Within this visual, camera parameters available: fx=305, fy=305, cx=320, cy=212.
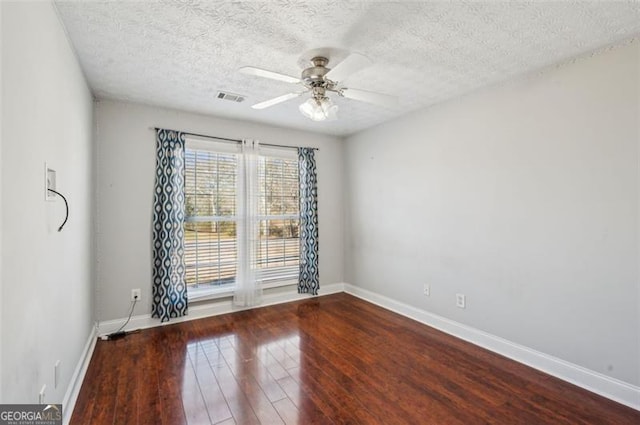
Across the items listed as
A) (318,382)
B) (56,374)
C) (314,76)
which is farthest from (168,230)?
(314,76)

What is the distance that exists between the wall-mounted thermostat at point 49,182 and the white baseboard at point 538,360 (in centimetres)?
338

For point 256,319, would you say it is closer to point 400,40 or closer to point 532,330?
point 532,330

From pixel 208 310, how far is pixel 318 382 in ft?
6.32

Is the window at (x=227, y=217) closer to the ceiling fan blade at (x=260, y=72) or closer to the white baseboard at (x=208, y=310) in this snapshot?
the white baseboard at (x=208, y=310)

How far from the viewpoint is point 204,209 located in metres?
3.66

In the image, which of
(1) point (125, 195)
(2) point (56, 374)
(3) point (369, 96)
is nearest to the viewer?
(2) point (56, 374)

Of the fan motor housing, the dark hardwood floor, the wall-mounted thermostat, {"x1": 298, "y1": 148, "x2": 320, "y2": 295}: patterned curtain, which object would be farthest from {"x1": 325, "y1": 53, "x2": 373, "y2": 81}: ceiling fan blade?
{"x1": 298, "y1": 148, "x2": 320, "y2": 295}: patterned curtain

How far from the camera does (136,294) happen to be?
3229mm

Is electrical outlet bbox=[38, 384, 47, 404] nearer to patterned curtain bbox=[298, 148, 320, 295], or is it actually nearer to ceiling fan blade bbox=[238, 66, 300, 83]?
ceiling fan blade bbox=[238, 66, 300, 83]

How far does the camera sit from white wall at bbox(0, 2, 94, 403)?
1.10 metres

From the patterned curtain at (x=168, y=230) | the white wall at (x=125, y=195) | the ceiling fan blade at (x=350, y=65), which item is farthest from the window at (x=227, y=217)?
the ceiling fan blade at (x=350, y=65)

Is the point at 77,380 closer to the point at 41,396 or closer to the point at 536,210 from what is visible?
the point at 41,396

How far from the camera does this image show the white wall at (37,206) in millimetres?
1102

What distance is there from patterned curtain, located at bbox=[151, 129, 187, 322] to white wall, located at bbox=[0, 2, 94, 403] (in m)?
0.99
